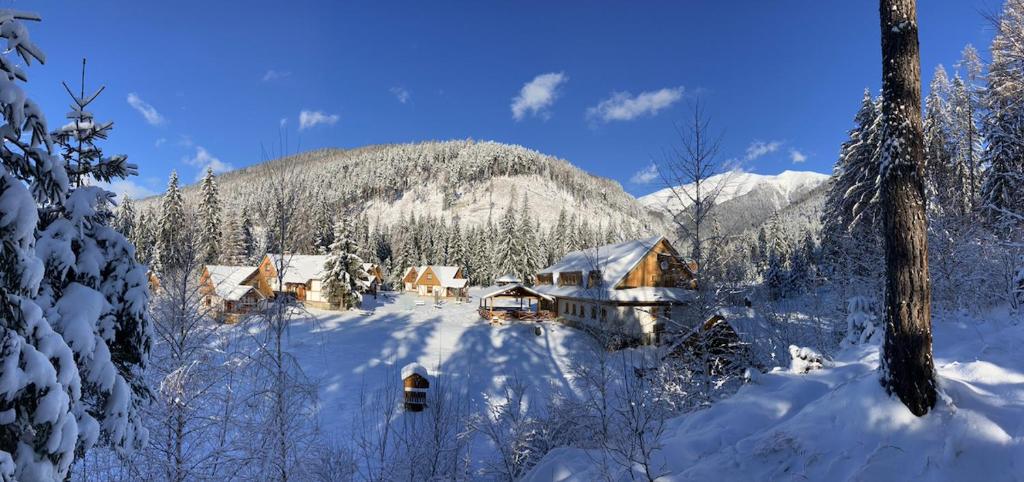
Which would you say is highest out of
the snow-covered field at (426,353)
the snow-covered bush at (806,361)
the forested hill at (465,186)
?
the forested hill at (465,186)

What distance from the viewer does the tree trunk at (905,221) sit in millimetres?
4676

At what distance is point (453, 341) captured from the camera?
3083cm

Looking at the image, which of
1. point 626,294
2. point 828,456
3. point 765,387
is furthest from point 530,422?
point 626,294

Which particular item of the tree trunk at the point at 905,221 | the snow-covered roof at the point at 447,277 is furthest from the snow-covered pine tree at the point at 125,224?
the snow-covered roof at the point at 447,277

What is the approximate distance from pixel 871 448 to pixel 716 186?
828cm

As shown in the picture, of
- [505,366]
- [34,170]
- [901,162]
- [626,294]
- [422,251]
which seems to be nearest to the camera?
[34,170]

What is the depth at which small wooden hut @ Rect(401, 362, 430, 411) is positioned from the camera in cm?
1672

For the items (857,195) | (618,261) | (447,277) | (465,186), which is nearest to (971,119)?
(857,195)

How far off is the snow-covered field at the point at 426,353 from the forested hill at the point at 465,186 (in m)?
95.5

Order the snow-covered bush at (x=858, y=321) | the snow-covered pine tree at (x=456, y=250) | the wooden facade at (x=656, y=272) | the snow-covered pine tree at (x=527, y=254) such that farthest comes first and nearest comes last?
the snow-covered pine tree at (x=456, y=250)
the snow-covered pine tree at (x=527, y=254)
the wooden facade at (x=656, y=272)
the snow-covered bush at (x=858, y=321)

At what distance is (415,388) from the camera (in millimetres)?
16984

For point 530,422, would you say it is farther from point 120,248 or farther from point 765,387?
point 120,248

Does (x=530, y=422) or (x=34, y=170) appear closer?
(x=34, y=170)

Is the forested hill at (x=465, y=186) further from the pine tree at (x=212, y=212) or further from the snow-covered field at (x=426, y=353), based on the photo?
the snow-covered field at (x=426, y=353)
